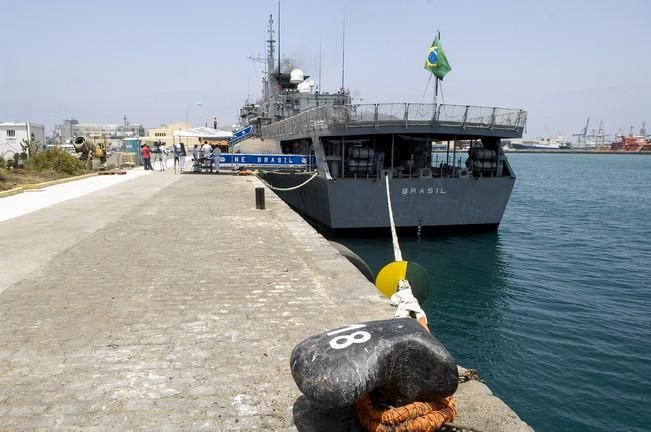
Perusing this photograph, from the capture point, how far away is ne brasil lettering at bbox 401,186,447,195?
17156 millimetres

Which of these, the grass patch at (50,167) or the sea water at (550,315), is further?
the grass patch at (50,167)

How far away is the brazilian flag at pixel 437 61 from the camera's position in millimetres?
18438

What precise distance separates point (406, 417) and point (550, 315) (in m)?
8.39

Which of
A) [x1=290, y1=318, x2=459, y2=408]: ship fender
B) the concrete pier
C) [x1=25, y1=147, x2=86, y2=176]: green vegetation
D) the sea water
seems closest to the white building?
[x1=25, y1=147, x2=86, y2=176]: green vegetation

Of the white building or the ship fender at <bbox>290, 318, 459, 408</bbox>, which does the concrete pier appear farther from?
the white building

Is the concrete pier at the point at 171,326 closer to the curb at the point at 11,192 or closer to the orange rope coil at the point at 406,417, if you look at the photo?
the orange rope coil at the point at 406,417

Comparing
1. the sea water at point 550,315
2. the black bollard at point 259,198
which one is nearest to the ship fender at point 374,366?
the sea water at point 550,315

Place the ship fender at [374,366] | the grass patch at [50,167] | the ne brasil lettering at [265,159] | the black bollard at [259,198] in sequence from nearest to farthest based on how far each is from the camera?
the ship fender at [374,366] < the black bollard at [259,198] < the ne brasil lettering at [265,159] < the grass patch at [50,167]

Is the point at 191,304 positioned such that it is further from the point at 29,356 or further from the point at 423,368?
the point at 423,368

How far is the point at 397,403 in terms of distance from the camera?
11.0 ft

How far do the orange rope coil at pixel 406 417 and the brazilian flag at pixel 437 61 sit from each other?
17.1m

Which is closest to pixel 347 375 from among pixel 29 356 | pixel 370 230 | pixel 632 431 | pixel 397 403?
pixel 397 403

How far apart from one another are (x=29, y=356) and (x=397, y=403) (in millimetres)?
3382

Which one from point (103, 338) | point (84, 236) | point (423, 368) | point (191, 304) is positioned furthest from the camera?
point (84, 236)
